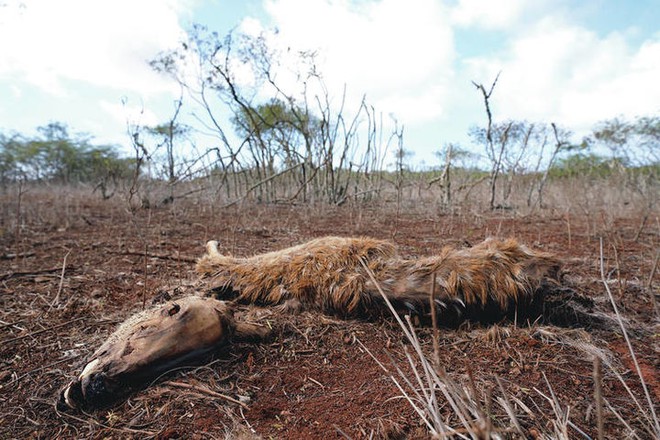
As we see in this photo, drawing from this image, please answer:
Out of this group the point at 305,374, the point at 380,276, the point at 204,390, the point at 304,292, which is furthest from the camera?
the point at 304,292

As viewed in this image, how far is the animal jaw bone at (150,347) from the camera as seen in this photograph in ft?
4.35

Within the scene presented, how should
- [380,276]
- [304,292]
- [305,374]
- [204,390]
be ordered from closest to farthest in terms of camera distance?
[204,390], [305,374], [380,276], [304,292]

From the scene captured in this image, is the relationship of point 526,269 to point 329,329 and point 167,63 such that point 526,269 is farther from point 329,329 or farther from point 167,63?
point 167,63

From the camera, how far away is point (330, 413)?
1.22 meters

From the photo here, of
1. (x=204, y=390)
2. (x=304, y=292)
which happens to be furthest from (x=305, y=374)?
(x=304, y=292)

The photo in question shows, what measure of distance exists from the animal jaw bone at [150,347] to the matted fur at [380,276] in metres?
0.41

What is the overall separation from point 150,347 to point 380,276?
1.05m

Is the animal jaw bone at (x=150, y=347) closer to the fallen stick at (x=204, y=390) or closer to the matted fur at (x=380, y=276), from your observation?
the fallen stick at (x=204, y=390)

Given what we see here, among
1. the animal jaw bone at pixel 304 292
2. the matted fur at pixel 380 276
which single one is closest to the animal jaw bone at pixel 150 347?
the animal jaw bone at pixel 304 292

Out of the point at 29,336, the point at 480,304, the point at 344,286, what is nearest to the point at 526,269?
the point at 480,304

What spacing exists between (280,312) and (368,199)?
9954 millimetres

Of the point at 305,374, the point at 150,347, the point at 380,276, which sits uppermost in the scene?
the point at 380,276

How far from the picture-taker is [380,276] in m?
1.81

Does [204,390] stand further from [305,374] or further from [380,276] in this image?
[380,276]
